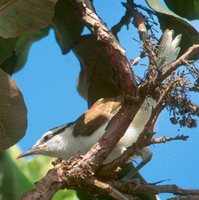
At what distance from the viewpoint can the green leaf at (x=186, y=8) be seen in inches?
54.8

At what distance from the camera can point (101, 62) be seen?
1.48 m

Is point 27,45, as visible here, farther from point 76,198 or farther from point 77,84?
point 76,198

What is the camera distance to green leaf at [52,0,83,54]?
148 cm

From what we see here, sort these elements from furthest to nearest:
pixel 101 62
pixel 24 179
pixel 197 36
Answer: pixel 101 62, pixel 197 36, pixel 24 179

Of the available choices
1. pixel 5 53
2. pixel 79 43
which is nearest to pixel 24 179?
pixel 5 53

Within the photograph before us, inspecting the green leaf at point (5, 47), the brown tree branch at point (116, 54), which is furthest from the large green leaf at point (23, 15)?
the green leaf at point (5, 47)

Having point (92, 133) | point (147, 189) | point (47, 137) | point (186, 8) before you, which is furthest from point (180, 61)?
point (47, 137)

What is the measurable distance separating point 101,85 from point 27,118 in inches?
18.4

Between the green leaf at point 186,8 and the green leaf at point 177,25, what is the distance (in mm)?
48

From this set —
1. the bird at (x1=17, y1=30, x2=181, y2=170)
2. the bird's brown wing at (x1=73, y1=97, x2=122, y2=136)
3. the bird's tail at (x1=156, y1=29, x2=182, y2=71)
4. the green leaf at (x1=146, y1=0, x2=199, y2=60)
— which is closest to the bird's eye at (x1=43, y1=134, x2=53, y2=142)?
the bird at (x1=17, y1=30, x2=181, y2=170)

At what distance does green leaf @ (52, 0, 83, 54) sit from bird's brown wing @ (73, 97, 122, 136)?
0.20m

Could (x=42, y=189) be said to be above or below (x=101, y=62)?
below

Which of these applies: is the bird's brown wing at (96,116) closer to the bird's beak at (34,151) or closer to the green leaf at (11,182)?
the bird's beak at (34,151)

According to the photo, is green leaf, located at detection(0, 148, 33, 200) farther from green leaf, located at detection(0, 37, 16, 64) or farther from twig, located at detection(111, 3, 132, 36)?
twig, located at detection(111, 3, 132, 36)
